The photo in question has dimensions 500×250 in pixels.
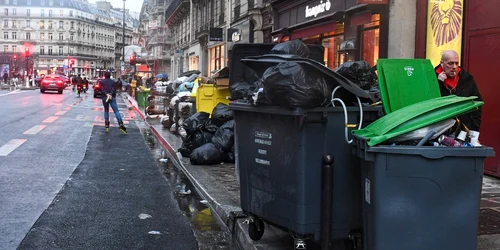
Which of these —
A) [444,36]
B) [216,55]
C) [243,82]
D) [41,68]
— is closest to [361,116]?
[243,82]

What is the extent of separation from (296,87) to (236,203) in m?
2.85

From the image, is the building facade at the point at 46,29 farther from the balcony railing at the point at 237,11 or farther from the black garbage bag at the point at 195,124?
the black garbage bag at the point at 195,124

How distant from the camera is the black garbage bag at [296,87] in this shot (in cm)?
392

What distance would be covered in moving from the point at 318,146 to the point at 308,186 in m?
0.32

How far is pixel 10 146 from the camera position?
432 inches

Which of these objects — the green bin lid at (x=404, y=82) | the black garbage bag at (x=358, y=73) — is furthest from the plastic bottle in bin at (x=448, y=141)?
the black garbage bag at (x=358, y=73)

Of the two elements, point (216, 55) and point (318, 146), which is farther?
point (216, 55)

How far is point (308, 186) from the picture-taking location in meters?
4.02

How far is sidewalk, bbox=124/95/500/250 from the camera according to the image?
479 cm

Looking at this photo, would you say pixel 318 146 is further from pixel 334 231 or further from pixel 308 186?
pixel 334 231

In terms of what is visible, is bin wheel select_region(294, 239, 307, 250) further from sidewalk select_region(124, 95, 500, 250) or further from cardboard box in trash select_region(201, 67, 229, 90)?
cardboard box in trash select_region(201, 67, 229, 90)

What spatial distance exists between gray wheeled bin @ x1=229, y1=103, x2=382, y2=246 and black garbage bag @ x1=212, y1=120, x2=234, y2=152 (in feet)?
16.6

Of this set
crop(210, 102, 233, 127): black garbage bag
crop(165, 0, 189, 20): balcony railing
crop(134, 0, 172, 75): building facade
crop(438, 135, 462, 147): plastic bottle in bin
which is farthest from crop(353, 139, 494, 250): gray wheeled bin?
crop(134, 0, 172, 75): building facade

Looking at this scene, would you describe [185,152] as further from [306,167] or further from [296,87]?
[296,87]
